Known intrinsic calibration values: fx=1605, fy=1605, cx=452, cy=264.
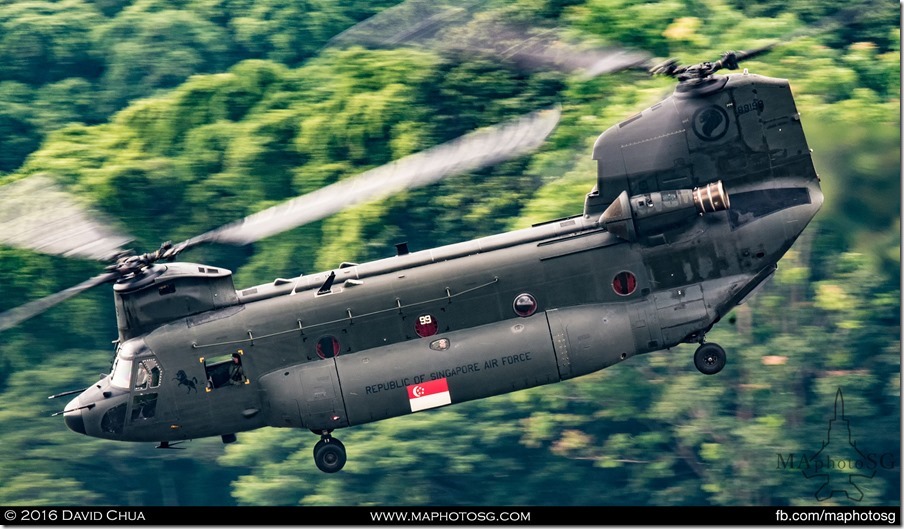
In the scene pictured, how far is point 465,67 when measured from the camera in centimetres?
3872

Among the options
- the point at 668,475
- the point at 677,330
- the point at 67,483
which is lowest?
the point at 668,475

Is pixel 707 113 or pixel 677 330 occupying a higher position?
pixel 707 113

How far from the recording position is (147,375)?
24141mm

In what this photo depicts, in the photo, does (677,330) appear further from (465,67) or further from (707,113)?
(465,67)

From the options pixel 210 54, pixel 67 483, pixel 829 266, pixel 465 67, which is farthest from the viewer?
pixel 210 54

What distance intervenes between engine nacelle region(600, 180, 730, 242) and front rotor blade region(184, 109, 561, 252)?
1.61 metres

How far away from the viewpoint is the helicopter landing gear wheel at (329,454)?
24.9 meters

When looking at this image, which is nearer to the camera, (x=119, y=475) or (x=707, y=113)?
(x=707, y=113)

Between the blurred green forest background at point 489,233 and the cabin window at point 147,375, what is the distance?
34.6 feet

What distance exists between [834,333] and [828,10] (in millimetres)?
8208

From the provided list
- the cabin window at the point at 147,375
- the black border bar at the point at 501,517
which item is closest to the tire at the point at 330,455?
the black border bar at the point at 501,517

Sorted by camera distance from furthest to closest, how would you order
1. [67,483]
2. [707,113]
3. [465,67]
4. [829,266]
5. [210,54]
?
[210,54], [465,67], [67,483], [829,266], [707,113]

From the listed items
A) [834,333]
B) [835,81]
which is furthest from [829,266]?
[835,81]

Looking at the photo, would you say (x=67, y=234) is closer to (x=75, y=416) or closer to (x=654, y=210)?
(x=75, y=416)
